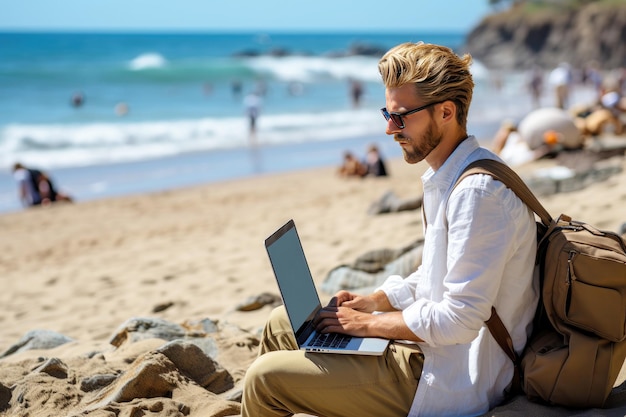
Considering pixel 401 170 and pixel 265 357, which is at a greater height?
pixel 265 357

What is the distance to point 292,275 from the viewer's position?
259 centimetres

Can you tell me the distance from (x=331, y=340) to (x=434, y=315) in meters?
0.37

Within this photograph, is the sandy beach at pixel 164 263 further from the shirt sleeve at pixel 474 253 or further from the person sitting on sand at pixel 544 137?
the shirt sleeve at pixel 474 253

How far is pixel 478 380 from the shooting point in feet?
7.68

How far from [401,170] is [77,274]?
760 cm

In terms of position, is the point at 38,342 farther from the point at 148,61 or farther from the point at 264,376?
the point at 148,61

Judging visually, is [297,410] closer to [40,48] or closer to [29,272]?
[29,272]

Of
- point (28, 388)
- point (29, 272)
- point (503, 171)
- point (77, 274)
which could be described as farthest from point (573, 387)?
point (29, 272)

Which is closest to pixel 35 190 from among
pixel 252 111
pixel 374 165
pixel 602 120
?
pixel 374 165

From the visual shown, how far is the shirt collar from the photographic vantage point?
7.64ft

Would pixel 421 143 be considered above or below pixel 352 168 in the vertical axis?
above

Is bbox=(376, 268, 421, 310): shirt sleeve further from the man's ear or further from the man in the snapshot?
the man's ear

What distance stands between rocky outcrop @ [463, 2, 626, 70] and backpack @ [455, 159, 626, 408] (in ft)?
157

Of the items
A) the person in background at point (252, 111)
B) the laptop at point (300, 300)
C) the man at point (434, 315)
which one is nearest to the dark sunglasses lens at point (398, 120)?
the man at point (434, 315)
